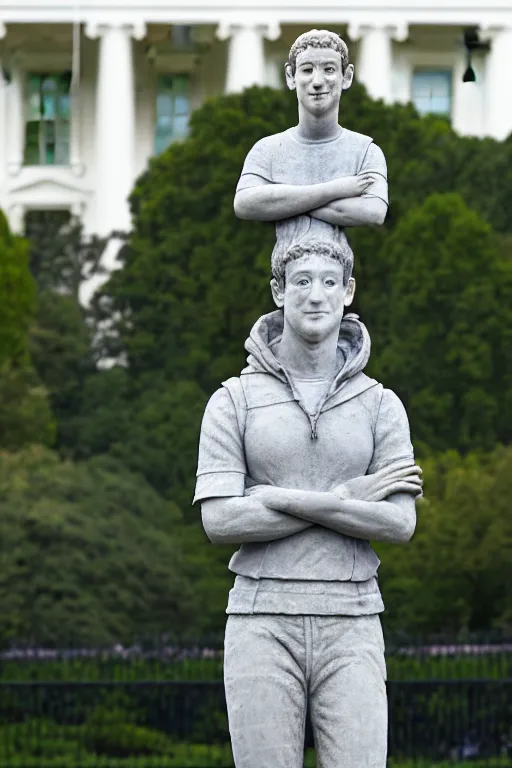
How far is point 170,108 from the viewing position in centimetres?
9856

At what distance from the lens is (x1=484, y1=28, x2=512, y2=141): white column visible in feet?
305

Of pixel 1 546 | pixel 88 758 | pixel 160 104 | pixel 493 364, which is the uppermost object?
pixel 160 104

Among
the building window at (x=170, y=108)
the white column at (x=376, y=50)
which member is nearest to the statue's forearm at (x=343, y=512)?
the building window at (x=170, y=108)

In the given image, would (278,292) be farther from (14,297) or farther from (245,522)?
(14,297)

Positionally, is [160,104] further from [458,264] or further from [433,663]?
[433,663]

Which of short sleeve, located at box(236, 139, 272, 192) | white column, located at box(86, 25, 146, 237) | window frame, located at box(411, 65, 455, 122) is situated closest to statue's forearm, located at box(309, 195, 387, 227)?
short sleeve, located at box(236, 139, 272, 192)

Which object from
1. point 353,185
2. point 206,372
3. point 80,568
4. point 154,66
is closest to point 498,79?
point 154,66

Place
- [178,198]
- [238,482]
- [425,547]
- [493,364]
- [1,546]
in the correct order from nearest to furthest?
1. [238,482]
2. [1,546]
3. [425,547]
4. [493,364]
5. [178,198]

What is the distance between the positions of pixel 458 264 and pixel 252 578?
1440 inches

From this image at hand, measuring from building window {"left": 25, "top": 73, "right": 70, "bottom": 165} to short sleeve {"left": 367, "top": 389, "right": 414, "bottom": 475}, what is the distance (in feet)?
283

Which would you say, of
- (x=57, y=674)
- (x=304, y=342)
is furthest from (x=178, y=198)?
→ (x=304, y=342)

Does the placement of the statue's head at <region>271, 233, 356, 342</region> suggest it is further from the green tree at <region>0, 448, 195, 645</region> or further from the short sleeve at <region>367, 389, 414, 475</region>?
the green tree at <region>0, 448, 195, 645</region>

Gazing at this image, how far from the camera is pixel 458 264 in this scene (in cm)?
4734

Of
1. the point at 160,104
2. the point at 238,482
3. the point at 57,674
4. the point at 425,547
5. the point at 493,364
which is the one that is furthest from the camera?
the point at 160,104
